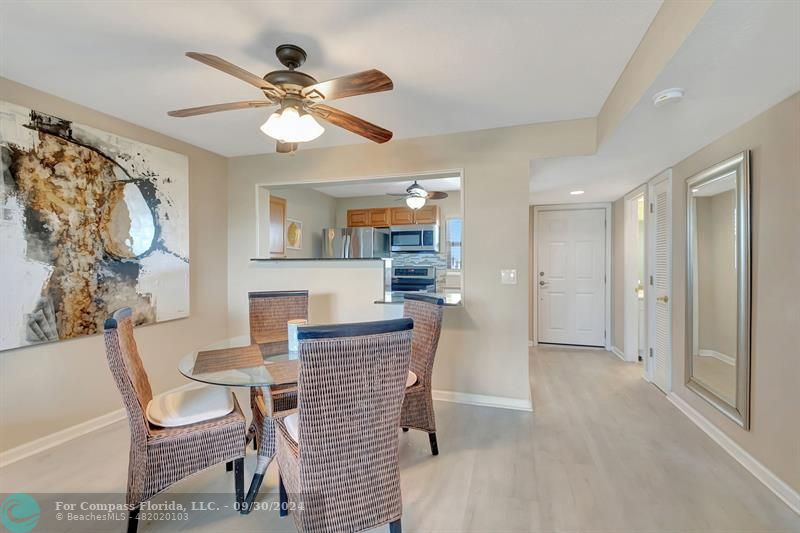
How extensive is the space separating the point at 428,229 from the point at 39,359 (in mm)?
4079

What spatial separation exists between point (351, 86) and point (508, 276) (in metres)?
1.97

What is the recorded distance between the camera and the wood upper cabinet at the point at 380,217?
5639 millimetres

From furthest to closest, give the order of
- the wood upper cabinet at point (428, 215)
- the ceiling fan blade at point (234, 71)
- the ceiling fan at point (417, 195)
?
the wood upper cabinet at point (428, 215)
the ceiling fan at point (417, 195)
the ceiling fan blade at point (234, 71)

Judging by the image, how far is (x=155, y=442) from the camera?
5.06 feet

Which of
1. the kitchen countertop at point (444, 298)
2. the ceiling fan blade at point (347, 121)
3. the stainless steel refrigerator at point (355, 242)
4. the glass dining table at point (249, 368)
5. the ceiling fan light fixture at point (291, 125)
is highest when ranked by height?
the ceiling fan blade at point (347, 121)

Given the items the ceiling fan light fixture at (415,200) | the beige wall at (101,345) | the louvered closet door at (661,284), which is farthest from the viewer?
the ceiling fan light fixture at (415,200)

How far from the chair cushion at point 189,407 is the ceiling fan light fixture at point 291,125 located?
1.38 meters

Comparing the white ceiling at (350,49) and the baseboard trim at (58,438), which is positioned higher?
the white ceiling at (350,49)

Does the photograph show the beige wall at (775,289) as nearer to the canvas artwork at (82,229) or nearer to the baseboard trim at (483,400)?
the baseboard trim at (483,400)

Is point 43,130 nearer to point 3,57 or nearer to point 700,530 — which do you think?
point 3,57

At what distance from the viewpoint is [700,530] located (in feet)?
5.32

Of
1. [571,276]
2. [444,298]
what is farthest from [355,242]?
[571,276]

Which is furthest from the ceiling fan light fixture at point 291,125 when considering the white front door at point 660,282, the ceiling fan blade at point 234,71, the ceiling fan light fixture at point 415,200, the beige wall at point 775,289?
the white front door at point 660,282

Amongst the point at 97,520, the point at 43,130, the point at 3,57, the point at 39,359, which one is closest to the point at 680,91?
the point at 97,520
